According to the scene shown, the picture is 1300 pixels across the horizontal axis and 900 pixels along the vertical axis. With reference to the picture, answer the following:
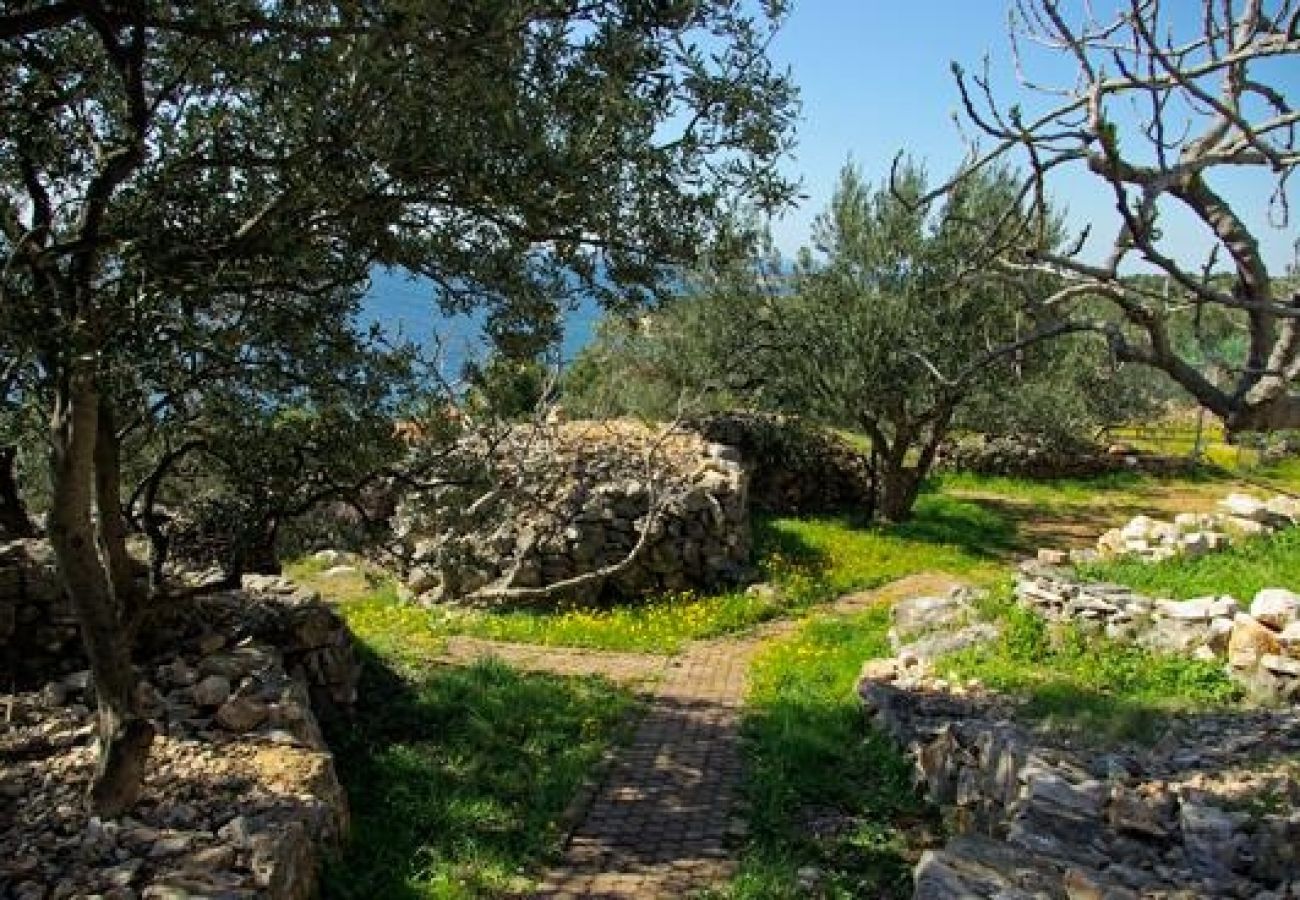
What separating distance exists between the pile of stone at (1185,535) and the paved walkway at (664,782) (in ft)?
21.2

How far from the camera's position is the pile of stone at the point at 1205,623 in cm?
1084

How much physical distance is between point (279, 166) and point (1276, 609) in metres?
10.9

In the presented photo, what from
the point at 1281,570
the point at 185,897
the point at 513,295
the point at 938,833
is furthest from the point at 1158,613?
the point at 185,897

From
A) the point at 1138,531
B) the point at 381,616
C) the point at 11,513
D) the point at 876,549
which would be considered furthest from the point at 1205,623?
the point at 11,513

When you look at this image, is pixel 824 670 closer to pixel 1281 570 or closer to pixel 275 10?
pixel 1281 570

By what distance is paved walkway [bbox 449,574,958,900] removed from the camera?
8266 millimetres

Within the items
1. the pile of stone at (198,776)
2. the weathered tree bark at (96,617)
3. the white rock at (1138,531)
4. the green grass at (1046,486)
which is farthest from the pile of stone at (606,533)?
the green grass at (1046,486)

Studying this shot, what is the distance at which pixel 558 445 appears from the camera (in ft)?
69.0

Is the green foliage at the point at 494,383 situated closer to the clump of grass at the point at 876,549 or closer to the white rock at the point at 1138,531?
the clump of grass at the point at 876,549

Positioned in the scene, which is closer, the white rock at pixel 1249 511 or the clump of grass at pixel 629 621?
the clump of grass at pixel 629 621

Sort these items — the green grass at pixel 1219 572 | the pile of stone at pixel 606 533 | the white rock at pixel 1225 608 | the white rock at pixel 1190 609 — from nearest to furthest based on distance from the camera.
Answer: the white rock at pixel 1225 608 → the white rock at pixel 1190 609 → the green grass at pixel 1219 572 → the pile of stone at pixel 606 533

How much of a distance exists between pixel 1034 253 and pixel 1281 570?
485 inches

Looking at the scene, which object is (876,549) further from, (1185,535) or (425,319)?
(425,319)

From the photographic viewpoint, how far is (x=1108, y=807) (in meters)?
8.00
